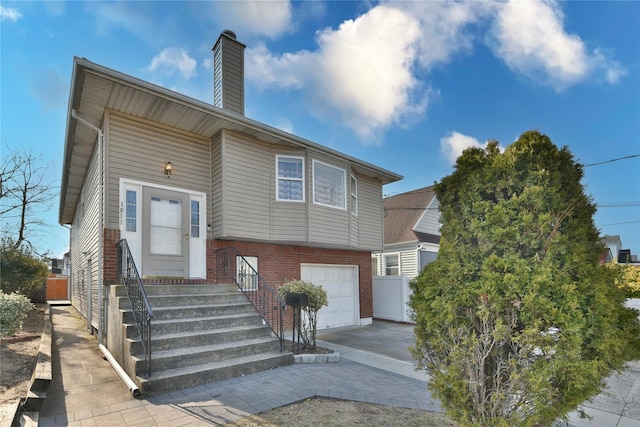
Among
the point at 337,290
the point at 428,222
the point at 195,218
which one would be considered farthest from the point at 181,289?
the point at 428,222

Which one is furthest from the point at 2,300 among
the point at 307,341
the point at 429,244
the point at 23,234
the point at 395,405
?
the point at 429,244

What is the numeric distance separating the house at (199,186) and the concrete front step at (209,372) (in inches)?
77.5

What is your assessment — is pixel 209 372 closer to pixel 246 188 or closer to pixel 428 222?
pixel 246 188

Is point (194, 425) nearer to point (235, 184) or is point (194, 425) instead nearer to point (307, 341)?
point (307, 341)

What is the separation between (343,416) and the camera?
12.7ft

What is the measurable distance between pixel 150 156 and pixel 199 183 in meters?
1.19

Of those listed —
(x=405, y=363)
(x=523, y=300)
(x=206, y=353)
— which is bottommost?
(x=405, y=363)

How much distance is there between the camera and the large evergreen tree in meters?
2.50

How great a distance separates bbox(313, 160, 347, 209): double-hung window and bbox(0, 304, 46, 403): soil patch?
647 cm

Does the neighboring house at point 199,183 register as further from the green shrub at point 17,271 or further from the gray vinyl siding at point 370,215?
the green shrub at point 17,271

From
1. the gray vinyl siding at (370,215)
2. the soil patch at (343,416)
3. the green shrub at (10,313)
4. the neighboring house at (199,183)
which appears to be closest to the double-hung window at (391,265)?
the gray vinyl siding at (370,215)

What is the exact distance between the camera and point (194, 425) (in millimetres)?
3615

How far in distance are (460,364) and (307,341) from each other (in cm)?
457

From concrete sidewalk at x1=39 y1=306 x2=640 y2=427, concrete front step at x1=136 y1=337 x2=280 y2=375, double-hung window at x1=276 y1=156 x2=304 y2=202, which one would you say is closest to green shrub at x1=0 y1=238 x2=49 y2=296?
concrete sidewalk at x1=39 y1=306 x2=640 y2=427
